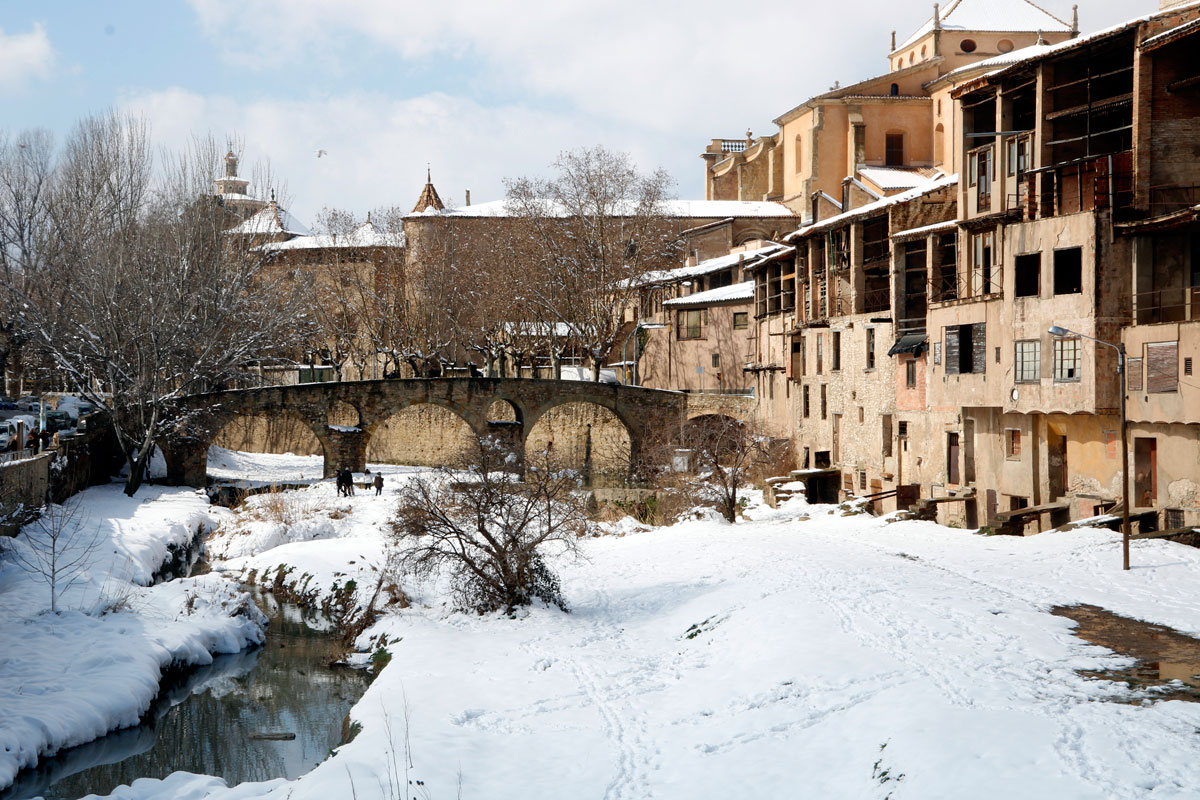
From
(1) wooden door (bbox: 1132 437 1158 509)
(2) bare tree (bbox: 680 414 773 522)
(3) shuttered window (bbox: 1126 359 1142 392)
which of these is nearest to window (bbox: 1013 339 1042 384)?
(3) shuttered window (bbox: 1126 359 1142 392)

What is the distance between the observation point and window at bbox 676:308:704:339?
52.5m

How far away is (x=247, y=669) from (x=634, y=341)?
118 feet

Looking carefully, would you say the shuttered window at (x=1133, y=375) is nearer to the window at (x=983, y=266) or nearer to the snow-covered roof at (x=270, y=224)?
the window at (x=983, y=266)

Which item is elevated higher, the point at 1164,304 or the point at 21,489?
the point at 1164,304

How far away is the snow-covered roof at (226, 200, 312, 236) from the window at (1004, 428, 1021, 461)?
29.1 meters

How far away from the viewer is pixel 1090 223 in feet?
77.0

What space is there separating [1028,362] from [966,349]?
2692mm

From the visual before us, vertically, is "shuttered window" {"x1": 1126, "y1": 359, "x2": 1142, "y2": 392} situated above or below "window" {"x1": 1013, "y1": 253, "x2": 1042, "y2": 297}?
below

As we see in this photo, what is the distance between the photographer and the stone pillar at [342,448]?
147 ft

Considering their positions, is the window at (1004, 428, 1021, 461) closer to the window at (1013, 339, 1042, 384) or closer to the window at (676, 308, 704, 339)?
the window at (1013, 339, 1042, 384)

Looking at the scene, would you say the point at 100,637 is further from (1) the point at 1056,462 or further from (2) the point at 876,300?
(2) the point at 876,300

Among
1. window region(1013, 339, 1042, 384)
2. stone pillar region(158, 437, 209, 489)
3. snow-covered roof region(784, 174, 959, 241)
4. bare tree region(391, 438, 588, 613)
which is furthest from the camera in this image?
stone pillar region(158, 437, 209, 489)

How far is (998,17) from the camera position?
53.8 m

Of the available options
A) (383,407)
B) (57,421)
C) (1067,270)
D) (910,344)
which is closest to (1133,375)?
(1067,270)
